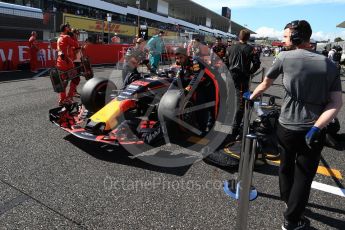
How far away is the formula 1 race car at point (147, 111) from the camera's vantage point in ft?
13.2

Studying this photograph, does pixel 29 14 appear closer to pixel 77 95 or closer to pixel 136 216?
pixel 77 95

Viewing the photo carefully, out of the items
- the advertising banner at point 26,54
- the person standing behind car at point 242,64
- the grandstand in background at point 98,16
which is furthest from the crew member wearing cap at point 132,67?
the grandstand in background at point 98,16

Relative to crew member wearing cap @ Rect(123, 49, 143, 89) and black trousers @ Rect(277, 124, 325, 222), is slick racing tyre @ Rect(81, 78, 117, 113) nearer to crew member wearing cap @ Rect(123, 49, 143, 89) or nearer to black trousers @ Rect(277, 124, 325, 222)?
crew member wearing cap @ Rect(123, 49, 143, 89)

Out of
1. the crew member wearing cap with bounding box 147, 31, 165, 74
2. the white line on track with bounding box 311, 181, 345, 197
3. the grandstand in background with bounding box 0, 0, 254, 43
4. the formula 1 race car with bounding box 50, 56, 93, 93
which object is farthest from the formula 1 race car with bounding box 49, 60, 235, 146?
the grandstand in background with bounding box 0, 0, 254, 43

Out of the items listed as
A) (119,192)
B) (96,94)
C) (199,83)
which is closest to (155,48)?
(96,94)

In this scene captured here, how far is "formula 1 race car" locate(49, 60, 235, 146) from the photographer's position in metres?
4.03

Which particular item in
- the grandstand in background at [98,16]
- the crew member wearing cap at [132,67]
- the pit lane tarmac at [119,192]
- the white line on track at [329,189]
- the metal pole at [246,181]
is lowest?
the pit lane tarmac at [119,192]

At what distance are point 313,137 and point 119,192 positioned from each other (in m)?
1.88

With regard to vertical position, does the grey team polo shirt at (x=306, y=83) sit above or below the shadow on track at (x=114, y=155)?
above

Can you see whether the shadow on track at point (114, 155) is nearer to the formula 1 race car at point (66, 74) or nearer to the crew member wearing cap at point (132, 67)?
the crew member wearing cap at point (132, 67)

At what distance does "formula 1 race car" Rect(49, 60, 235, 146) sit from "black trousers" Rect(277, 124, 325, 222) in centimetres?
183

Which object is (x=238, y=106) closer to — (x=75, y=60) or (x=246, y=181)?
(x=246, y=181)

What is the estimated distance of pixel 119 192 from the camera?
10.1 feet

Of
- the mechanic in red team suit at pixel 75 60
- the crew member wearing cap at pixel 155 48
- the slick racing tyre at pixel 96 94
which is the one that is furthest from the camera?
the crew member wearing cap at pixel 155 48
